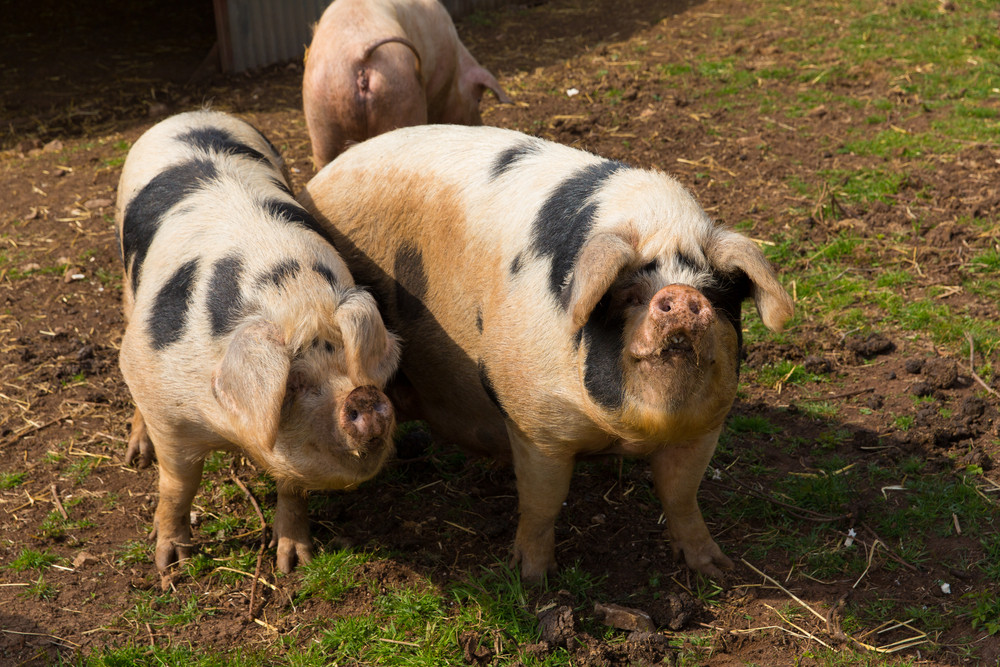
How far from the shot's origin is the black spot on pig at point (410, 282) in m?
4.23

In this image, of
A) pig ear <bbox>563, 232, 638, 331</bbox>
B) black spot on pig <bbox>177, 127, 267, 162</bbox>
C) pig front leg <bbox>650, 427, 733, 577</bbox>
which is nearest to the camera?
pig ear <bbox>563, 232, 638, 331</bbox>

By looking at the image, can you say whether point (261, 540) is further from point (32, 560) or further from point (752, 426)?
point (752, 426)

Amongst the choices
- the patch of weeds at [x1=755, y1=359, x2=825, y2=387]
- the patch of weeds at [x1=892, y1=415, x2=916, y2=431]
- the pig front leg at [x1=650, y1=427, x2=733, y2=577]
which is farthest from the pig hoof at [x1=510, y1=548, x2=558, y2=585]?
the patch of weeds at [x1=892, y1=415, x2=916, y2=431]

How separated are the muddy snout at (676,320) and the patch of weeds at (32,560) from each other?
2.84 meters

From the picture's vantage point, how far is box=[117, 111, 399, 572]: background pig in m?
3.22

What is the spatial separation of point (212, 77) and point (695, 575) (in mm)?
8310

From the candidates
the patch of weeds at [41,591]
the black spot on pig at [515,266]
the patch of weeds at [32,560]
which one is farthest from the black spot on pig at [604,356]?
the patch of weeds at [32,560]

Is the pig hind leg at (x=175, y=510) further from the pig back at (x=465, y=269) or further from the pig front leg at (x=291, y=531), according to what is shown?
the pig back at (x=465, y=269)

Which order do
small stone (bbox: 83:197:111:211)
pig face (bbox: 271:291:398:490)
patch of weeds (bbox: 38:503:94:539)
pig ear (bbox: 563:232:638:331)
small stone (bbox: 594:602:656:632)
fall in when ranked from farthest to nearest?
small stone (bbox: 83:197:111:211), patch of weeds (bbox: 38:503:94:539), small stone (bbox: 594:602:656:632), pig face (bbox: 271:291:398:490), pig ear (bbox: 563:232:638:331)

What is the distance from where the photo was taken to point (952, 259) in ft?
19.8

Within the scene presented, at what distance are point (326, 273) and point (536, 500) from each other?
1212 mm

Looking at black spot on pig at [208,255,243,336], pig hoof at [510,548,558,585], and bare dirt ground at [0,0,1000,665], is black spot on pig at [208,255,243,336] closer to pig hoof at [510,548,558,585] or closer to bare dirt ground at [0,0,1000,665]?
bare dirt ground at [0,0,1000,665]

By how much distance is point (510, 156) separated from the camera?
4062 mm

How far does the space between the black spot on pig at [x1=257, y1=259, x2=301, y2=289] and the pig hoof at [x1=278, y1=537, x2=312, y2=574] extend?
1.29m
